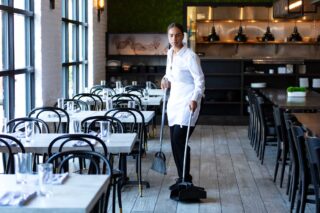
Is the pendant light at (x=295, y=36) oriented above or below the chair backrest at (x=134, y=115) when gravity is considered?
above

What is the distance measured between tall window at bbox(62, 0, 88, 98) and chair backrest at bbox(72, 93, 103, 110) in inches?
21.0

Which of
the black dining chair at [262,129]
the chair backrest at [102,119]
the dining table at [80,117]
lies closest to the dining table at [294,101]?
the black dining chair at [262,129]

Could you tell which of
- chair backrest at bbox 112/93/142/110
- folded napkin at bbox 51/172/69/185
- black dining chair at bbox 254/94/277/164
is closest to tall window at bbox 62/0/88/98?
chair backrest at bbox 112/93/142/110

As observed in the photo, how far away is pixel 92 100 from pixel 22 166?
5.97 metres

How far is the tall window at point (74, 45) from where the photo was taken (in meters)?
10.3

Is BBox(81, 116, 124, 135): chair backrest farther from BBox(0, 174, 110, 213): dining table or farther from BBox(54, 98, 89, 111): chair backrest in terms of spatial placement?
BBox(0, 174, 110, 213): dining table

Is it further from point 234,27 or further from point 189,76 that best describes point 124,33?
point 189,76

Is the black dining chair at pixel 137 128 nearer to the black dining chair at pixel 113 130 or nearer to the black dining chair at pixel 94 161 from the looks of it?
the black dining chair at pixel 113 130

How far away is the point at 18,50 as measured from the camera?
26.3 ft

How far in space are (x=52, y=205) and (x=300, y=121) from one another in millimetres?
4059

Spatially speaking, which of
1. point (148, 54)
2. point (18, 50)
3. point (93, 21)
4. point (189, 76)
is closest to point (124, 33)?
point (148, 54)

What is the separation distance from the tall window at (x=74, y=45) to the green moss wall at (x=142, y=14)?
227 cm

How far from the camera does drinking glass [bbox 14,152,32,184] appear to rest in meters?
3.65

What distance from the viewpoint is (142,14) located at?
14.3m
